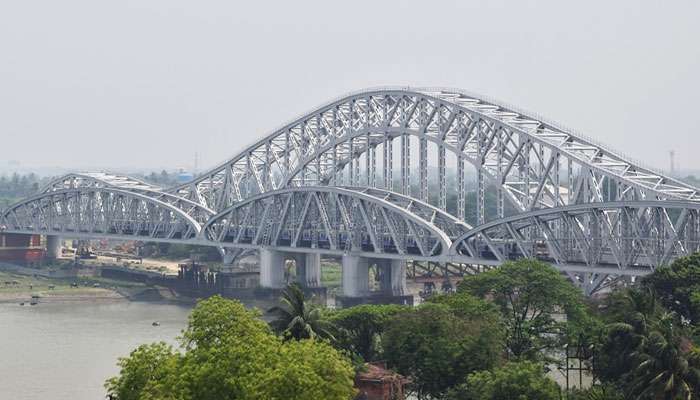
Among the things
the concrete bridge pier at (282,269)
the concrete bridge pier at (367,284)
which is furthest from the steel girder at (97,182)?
the concrete bridge pier at (367,284)

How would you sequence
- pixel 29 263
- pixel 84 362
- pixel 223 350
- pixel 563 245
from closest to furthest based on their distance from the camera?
pixel 223 350, pixel 84 362, pixel 563 245, pixel 29 263

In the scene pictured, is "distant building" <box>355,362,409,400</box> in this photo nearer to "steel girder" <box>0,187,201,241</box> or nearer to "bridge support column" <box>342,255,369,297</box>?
"bridge support column" <box>342,255,369,297</box>

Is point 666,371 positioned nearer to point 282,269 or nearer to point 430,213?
point 430,213

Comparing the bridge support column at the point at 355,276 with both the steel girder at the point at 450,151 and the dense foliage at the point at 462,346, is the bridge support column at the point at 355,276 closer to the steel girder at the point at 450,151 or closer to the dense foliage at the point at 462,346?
the steel girder at the point at 450,151

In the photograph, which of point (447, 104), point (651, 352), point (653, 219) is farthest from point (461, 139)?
point (651, 352)

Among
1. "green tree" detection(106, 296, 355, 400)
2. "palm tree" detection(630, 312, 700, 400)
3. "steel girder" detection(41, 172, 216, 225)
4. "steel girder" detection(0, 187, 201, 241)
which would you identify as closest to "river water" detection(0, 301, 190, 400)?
"steel girder" detection(0, 187, 201, 241)

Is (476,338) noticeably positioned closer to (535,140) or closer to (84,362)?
(84,362)
